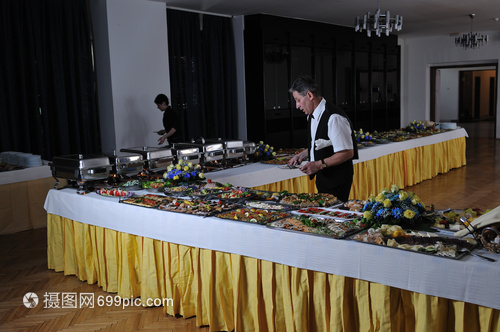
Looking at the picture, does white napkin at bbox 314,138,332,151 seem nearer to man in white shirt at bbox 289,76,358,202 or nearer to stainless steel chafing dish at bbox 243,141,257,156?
man in white shirt at bbox 289,76,358,202

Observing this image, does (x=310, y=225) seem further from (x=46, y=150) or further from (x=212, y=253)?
(x=46, y=150)

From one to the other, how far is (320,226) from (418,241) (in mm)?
479

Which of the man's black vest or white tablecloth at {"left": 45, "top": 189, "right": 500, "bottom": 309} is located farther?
the man's black vest

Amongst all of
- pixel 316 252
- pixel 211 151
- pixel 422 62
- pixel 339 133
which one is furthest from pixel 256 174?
pixel 422 62

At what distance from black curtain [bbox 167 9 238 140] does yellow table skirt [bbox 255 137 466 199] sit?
3.30 meters

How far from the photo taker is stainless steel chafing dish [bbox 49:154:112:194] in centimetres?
355

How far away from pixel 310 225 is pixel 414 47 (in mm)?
12870

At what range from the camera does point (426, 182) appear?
7.20m

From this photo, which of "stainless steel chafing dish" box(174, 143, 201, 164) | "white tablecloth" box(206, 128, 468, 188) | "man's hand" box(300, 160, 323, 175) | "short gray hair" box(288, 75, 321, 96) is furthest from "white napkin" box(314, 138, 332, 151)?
"stainless steel chafing dish" box(174, 143, 201, 164)

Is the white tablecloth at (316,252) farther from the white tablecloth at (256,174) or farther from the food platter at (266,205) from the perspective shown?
the white tablecloth at (256,174)

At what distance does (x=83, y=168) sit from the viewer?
354 centimetres

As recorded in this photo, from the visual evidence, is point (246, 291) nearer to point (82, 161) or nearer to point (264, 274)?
point (264, 274)

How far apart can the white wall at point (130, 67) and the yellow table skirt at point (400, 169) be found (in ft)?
9.87

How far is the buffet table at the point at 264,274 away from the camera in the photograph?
1.98 m
